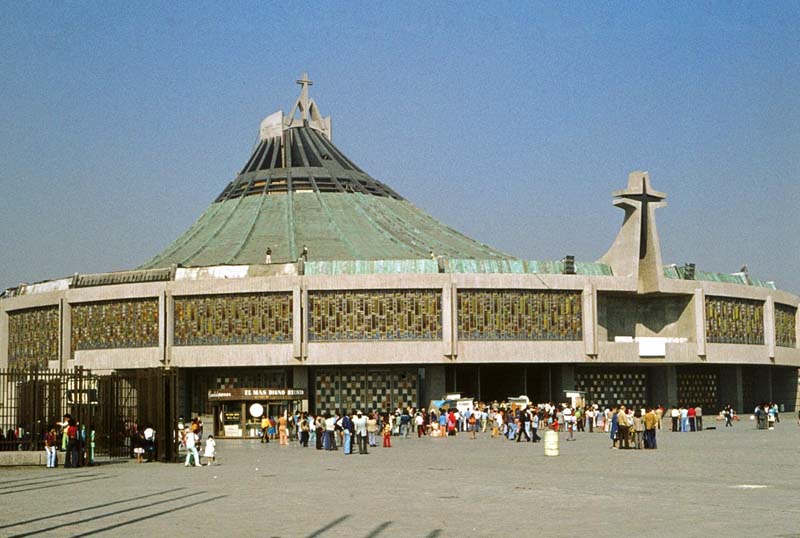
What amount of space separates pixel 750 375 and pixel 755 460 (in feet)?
170

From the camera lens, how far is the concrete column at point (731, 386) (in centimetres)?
7794

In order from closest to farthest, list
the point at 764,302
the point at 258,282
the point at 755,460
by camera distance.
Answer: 1. the point at 755,460
2. the point at 258,282
3. the point at 764,302

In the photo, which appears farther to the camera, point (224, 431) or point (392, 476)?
point (224, 431)

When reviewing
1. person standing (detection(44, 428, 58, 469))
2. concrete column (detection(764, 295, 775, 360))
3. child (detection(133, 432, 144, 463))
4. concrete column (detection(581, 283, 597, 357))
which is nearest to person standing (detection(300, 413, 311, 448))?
child (detection(133, 432, 144, 463))

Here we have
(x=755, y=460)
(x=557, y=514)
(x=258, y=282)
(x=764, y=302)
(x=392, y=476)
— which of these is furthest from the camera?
(x=764, y=302)

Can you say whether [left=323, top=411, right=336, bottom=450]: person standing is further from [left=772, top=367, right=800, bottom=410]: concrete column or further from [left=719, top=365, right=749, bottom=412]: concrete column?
[left=772, top=367, right=800, bottom=410]: concrete column

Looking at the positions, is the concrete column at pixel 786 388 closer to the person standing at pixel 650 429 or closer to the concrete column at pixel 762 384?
the concrete column at pixel 762 384

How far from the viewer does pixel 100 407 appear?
34719mm

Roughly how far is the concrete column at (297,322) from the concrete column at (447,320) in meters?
7.60

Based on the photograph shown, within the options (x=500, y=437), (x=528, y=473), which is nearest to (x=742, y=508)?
(x=528, y=473)

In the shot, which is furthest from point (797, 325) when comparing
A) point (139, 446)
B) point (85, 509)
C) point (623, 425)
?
Result: point (85, 509)

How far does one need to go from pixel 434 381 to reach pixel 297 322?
8355 millimetres

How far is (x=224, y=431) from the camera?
54438mm

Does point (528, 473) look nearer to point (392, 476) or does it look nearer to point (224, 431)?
point (392, 476)
